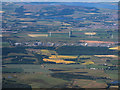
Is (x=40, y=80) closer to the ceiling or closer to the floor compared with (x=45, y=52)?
closer to the floor

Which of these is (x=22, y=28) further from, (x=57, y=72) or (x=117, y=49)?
(x=57, y=72)

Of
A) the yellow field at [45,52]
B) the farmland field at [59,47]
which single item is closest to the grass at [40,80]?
Result: the farmland field at [59,47]

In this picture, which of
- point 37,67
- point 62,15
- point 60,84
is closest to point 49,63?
point 37,67

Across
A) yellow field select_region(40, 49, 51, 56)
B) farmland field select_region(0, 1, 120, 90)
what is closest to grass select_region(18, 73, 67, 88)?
farmland field select_region(0, 1, 120, 90)

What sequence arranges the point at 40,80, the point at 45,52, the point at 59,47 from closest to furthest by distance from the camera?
the point at 40,80 < the point at 45,52 < the point at 59,47

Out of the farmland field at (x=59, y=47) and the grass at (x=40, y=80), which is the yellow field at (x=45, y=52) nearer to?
the farmland field at (x=59, y=47)

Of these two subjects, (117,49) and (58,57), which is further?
(117,49)

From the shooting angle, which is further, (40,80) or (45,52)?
(45,52)

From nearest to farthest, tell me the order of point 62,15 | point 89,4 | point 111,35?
point 111,35 < point 62,15 < point 89,4

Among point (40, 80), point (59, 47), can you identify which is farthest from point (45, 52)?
point (40, 80)

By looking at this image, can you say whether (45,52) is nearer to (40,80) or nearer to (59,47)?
(59,47)

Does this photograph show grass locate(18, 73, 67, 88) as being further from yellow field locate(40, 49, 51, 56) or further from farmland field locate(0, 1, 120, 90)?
yellow field locate(40, 49, 51, 56)
